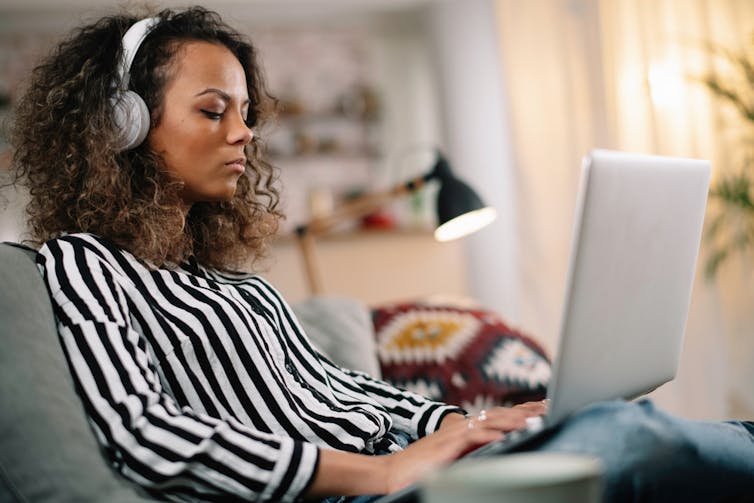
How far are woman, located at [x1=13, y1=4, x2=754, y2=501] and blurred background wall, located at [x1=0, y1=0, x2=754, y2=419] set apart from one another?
1.92m

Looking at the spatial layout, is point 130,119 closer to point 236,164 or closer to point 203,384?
point 236,164

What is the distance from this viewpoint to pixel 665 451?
2.85 ft

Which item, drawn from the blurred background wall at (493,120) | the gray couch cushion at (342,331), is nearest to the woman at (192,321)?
the gray couch cushion at (342,331)

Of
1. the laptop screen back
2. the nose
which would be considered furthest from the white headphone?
the laptop screen back

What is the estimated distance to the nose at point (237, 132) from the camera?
1.30m

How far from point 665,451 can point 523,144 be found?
3.16 metres

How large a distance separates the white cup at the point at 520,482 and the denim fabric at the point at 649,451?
215 mm

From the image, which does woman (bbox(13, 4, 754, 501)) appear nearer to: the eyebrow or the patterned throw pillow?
the eyebrow

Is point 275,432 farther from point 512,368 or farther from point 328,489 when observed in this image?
point 512,368

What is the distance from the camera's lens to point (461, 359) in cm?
235

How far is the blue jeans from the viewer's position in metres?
0.85

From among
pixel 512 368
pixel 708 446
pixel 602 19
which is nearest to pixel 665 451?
pixel 708 446

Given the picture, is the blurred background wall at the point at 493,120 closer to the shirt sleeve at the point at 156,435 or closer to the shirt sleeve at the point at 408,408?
the shirt sleeve at the point at 408,408

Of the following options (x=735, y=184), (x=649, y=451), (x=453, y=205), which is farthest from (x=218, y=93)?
(x=735, y=184)
